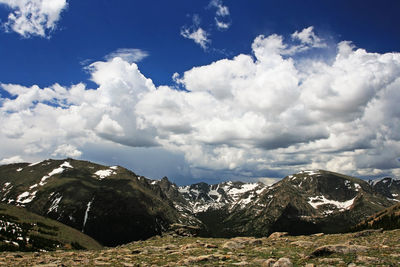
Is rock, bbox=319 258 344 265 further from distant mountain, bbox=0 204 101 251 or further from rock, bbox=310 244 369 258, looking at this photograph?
distant mountain, bbox=0 204 101 251

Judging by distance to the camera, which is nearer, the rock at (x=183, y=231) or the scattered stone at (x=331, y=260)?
the scattered stone at (x=331, y=260)

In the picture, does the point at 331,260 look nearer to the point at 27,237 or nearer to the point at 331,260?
the point at 331,260

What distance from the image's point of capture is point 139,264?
24406 millimetres

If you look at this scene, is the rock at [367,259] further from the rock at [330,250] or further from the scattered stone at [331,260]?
the rock at [330,250]

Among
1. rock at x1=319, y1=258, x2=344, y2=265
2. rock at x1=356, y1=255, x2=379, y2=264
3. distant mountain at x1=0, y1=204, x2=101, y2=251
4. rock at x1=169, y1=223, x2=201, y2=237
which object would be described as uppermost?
rock at x1=356, y1=255, x2=379, y2=264

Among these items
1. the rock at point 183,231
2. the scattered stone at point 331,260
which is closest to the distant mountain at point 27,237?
the rock at point 183,231

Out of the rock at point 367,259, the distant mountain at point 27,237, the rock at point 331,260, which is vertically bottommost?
the distant mountain at point 27,237

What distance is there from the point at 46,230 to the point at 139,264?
21007 centimetres

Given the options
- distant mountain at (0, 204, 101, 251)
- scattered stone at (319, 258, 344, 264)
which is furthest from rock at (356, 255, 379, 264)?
distant mountain at (0, 204, 101, 251)

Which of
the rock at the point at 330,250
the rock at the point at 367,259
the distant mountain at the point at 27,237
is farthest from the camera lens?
the distant mountain at the point at 27,237

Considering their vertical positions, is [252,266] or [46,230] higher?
[252,266]

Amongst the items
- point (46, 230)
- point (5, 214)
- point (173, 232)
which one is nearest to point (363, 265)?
point (173, 232)

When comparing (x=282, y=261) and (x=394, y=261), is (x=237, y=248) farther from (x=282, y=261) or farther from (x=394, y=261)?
(x=394, y=261)

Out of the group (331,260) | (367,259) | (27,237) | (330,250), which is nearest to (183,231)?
(330,250)
